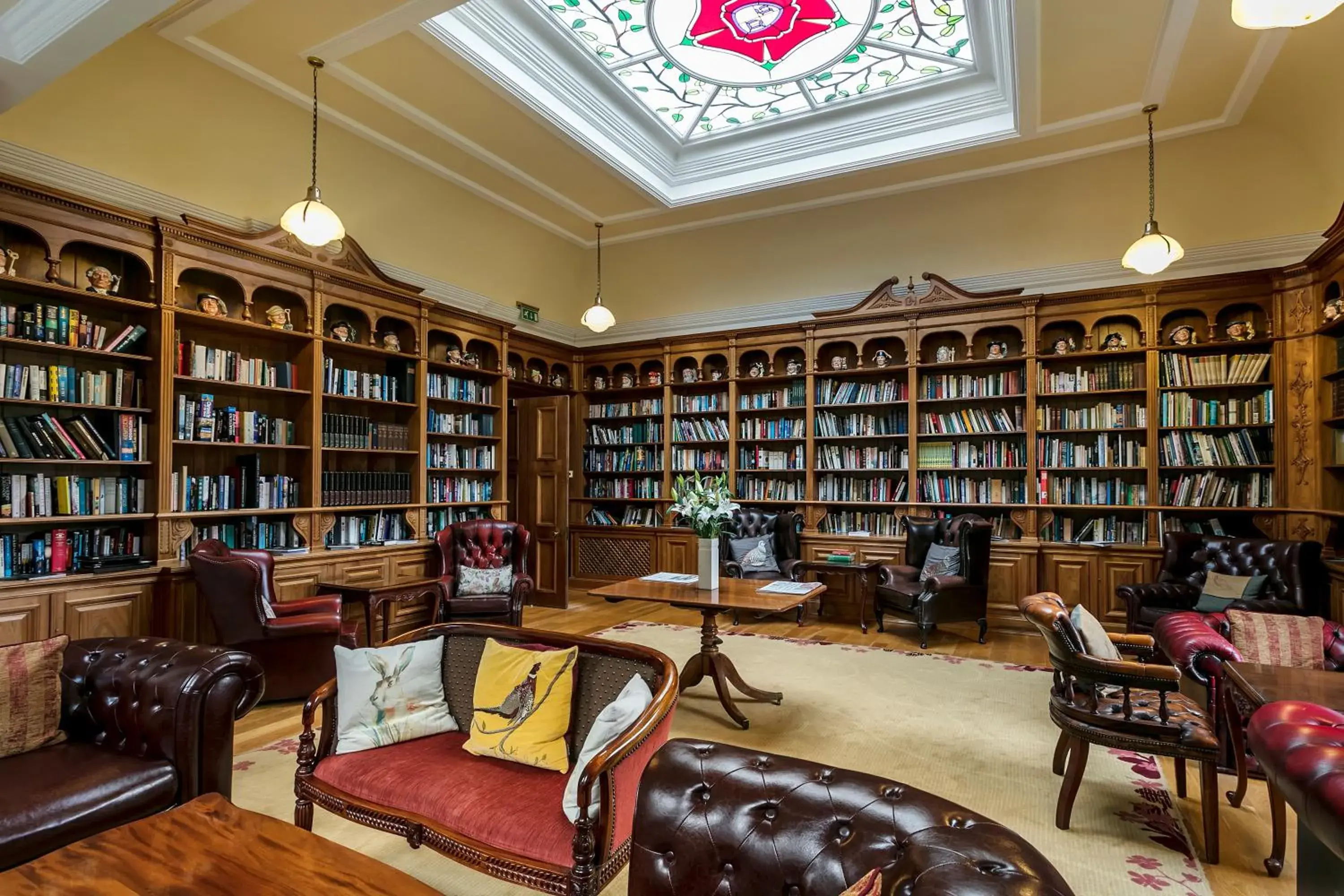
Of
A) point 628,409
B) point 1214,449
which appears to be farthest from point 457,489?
point 1214,449

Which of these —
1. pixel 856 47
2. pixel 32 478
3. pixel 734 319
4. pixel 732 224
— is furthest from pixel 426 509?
pixel 856 47

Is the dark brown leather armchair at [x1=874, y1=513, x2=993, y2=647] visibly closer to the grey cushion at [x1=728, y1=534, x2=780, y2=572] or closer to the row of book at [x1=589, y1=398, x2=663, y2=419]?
the grey cushion at [x1=728, y1=534, x2=780, y2=572]

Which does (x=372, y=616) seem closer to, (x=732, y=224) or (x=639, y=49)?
(x=639, y=49)

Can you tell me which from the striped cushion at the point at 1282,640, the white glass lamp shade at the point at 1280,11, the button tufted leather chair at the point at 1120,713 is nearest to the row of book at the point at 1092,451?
the striped cushion at the point at 1282,640

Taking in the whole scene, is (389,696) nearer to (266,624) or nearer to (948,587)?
(266,624)

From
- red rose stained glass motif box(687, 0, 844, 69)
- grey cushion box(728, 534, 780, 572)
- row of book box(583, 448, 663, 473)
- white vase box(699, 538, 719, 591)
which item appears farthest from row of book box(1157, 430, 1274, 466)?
row of book box(583, 448, 663, 473)

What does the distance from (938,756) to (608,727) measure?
215cm

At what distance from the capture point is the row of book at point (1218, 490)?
17.8ft

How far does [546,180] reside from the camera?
668cm

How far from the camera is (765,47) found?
203 inches

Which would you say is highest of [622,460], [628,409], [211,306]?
[211,306]

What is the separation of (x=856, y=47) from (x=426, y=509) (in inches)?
207

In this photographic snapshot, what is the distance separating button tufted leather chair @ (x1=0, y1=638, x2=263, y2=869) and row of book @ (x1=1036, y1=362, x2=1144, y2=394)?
20.9ft

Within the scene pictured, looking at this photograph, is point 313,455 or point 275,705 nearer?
point 275,705
